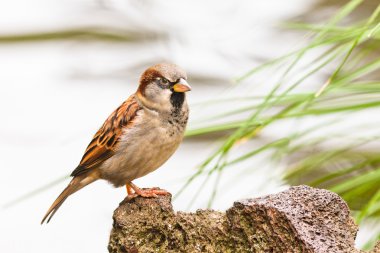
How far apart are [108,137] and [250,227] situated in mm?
946

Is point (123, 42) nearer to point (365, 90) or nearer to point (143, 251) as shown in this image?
point (365, 90)

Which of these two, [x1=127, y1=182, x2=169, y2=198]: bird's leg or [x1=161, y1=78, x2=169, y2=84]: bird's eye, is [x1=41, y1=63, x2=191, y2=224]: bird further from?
[x1=127, y1=182, x2=169, y2=198]: bird's leg

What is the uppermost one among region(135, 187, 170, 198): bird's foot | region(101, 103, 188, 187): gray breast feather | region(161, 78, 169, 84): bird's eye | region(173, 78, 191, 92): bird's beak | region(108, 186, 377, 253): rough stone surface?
region(161, 78, 169, 84): bird's eye

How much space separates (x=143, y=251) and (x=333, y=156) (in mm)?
1349

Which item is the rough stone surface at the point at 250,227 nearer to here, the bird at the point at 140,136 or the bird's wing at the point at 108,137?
the bird at the point at 140,136

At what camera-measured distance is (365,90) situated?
10.3 feet

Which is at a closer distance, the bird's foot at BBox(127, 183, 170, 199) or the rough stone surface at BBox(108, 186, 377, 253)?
the rough stone surface at BBox(108, 186, 377, 253)

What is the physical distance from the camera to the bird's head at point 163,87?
2.67 meters

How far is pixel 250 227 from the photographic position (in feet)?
6.96

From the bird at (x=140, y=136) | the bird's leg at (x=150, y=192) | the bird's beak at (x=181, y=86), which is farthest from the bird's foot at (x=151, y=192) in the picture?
the bird's beak at (x=181, y=86)

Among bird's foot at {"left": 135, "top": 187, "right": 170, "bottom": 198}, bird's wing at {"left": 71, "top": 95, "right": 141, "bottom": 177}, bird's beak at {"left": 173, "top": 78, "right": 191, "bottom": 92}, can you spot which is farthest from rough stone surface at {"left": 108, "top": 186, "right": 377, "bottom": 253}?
bird's wing at {"left": 71, "top": 95, "right": 141, "bottom": 177}

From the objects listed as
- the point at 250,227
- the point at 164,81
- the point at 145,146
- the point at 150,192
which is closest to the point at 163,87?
the point at 164,81

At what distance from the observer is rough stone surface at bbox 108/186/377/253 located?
2.08 metres

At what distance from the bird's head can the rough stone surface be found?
18.5 inches
